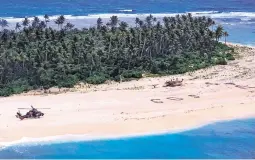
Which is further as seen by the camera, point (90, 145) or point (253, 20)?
point (253, 20)

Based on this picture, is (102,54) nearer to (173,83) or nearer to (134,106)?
(173,83)

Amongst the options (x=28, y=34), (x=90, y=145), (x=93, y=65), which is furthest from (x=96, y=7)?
(x=90, y=145)

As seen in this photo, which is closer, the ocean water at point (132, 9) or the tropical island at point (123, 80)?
the tropical island at point (123, 80)

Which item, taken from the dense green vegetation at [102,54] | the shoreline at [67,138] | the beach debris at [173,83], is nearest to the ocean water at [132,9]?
the dense green vegetation at [102,54]

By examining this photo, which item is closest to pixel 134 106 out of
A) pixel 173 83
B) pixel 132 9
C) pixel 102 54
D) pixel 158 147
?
pixel 173 83

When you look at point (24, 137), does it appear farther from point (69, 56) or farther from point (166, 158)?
point (69, 56)

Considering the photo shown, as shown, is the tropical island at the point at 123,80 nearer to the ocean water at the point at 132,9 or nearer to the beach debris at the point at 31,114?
the beach debris at the point at 31,114
